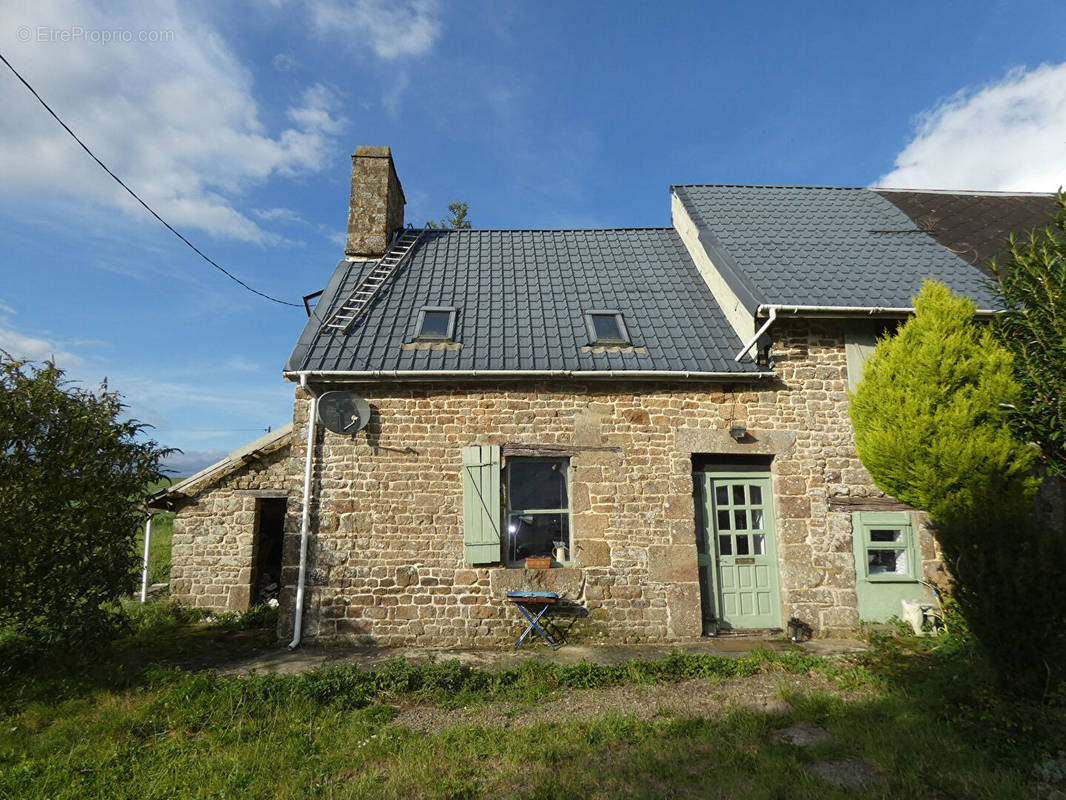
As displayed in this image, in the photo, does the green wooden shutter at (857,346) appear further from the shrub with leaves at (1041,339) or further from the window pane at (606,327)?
the window pane at (606,327)

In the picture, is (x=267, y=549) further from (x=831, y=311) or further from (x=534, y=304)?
(x=831, y=311)

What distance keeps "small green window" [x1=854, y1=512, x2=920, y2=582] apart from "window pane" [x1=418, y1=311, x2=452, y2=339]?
20.0 ft

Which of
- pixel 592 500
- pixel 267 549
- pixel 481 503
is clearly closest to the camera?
pixel 481 503

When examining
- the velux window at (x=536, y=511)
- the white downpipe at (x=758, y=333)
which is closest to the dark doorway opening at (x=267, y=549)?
the velux window at (x=536, y=511)

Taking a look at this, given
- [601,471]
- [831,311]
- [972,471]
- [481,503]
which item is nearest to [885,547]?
[972,471]

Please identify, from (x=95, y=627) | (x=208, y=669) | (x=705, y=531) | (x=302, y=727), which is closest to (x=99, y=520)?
(x=95, y=627)

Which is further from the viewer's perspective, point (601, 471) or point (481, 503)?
point (601, 471)

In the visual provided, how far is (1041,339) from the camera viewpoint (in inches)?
221

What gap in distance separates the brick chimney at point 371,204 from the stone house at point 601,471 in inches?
74.4

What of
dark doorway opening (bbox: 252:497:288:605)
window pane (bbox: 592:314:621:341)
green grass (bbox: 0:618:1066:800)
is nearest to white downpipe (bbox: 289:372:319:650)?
green grass (bbox: 0:618:1066:800)

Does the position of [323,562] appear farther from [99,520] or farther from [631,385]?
[631,385]

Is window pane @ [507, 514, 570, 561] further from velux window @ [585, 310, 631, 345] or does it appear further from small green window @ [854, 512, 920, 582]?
small green window @ [854, 512, 920, 582]

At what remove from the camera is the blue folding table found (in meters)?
6.84

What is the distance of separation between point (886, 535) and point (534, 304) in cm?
582
